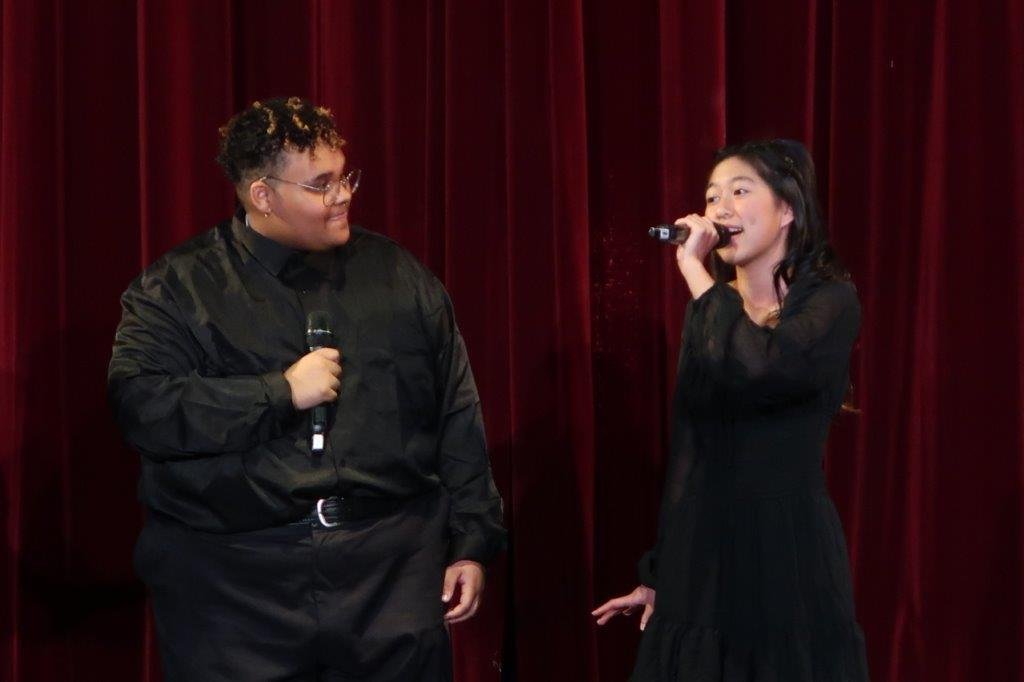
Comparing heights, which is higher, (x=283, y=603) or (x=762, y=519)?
(x=762, y=519)

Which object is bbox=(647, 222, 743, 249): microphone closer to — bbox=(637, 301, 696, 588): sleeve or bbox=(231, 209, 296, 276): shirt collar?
bbox=(637, 301, 696, 588): sleeve

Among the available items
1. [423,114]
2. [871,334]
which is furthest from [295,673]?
[871,334]

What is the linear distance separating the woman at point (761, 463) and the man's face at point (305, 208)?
2.01ft

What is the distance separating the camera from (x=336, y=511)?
208 centimetres

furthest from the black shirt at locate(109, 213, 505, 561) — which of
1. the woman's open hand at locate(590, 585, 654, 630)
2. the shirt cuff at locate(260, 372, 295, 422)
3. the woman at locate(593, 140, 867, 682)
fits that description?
the woman at locate(593, 140, 867, 682)

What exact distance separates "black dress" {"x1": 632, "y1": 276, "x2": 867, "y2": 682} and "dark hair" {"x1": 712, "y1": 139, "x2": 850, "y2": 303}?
55 millimetres

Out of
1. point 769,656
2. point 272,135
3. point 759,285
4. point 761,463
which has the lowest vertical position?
point 769,656

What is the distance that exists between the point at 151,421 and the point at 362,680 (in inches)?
22.4

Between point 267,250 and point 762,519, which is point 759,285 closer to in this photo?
point 762,519

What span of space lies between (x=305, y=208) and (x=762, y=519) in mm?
941

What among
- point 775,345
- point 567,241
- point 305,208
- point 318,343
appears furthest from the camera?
point 567,241

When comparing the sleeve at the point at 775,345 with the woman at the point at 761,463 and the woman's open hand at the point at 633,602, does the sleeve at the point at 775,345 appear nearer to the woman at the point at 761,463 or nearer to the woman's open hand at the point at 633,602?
the woman at the point at 761,463

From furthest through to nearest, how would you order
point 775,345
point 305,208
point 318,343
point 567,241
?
point 567,241, point 305,208, point 318,343, point 775,345

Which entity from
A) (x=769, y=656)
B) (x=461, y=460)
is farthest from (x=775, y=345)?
(x=461, y=460)
